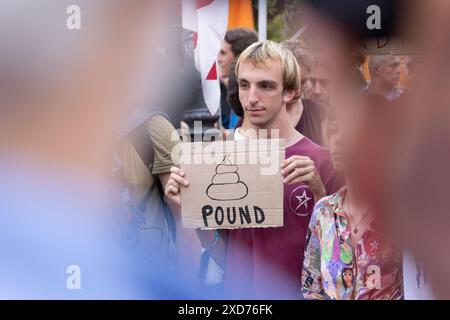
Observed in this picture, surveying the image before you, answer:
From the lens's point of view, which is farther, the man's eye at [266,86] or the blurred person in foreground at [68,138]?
the blurred person in foreground at [68,138]

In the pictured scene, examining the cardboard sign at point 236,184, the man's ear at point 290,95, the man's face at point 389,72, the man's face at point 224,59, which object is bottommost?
the cardboard sign at point 236,184

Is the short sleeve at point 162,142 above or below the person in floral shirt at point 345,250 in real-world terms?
above

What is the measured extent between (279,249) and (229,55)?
0.86m

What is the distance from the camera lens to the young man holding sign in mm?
3562

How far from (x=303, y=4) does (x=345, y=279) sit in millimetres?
1192

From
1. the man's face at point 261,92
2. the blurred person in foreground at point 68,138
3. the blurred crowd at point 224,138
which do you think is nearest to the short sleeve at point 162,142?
the blurred crowd at point 224,138

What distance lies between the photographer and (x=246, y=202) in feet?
11.7

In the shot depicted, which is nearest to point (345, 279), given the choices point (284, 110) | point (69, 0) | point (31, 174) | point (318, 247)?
point (318, 247)

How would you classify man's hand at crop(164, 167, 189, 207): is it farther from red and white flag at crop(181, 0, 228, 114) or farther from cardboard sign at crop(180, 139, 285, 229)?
red and white flag at crop(181, 0, 228, 114)

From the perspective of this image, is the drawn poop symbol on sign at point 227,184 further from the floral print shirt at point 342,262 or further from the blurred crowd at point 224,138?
the floral print shirt at point 342,262

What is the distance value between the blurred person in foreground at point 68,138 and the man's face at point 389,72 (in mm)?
940

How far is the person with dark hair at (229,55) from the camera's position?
11.8ft

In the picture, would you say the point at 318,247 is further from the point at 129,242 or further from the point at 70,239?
the point at 70,239

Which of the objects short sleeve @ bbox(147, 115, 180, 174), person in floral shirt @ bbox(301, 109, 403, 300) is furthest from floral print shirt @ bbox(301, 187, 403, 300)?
short sleeve @ bbox(147, 115, 180, 174)
